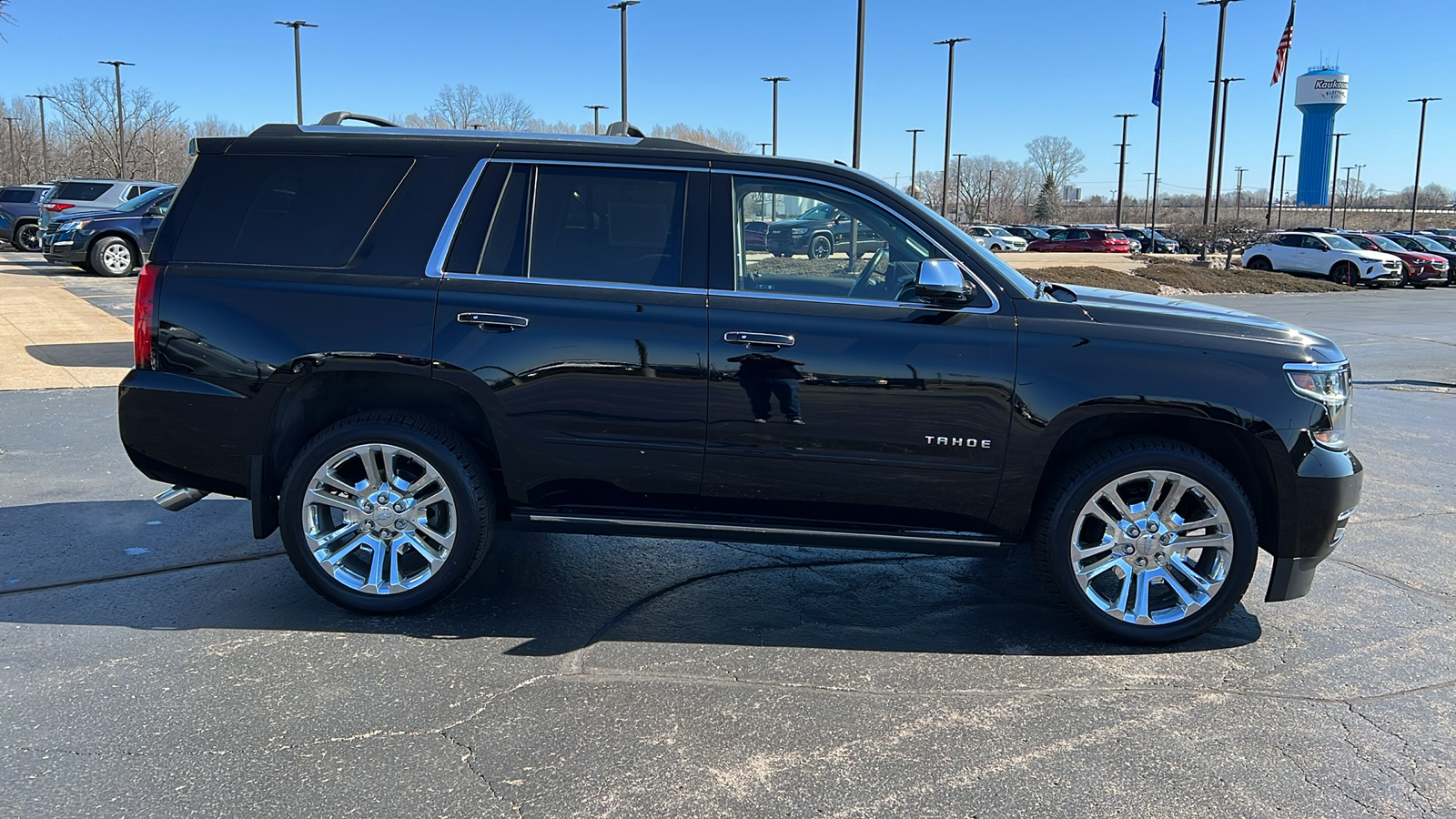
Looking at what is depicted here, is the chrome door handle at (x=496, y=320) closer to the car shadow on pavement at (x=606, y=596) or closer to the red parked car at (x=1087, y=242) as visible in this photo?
the car shadow on pavement at (x=606, y=596)

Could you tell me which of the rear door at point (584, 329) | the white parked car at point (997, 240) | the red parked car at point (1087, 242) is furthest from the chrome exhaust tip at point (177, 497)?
the red parked car at point (1087, 242)

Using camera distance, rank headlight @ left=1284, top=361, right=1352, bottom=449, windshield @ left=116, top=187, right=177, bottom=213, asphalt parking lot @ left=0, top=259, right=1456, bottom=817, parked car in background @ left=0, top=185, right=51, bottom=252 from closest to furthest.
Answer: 1. asphalt parking lot @ left=0, top=259, right=1456, bottom=817
2. headlight @ left=1284, top=361, right=1352, bottom=449
3. windshield @ left=116, top=187, right=177, bottom=213
4. parked car in background @ left=0, top=185, right=51, bottom=252

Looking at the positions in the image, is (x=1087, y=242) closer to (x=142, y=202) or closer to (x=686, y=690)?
(x=142, y=202)

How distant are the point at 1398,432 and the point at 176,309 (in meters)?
9.18

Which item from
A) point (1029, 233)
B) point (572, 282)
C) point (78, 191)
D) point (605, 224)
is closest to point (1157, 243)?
point (1029, 233)

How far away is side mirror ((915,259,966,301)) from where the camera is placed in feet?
13.5

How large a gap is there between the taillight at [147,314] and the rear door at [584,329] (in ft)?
3.93

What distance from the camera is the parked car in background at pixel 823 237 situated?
443 centimetres

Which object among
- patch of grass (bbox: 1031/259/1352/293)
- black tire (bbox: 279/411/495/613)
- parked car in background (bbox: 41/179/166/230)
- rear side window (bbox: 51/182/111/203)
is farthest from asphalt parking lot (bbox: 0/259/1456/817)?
rear side window (bbox: 51/182/111/203)

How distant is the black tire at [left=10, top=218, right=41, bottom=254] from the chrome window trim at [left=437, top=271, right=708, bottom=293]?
96.5 ft

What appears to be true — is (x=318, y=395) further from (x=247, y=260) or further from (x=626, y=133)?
(x=626, y=133)

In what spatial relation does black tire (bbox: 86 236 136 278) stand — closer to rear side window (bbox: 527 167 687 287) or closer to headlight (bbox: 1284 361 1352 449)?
rear side window (bbox: 527 167 687 287)

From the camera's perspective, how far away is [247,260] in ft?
14.8

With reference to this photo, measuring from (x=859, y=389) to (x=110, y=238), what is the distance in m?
20.3
